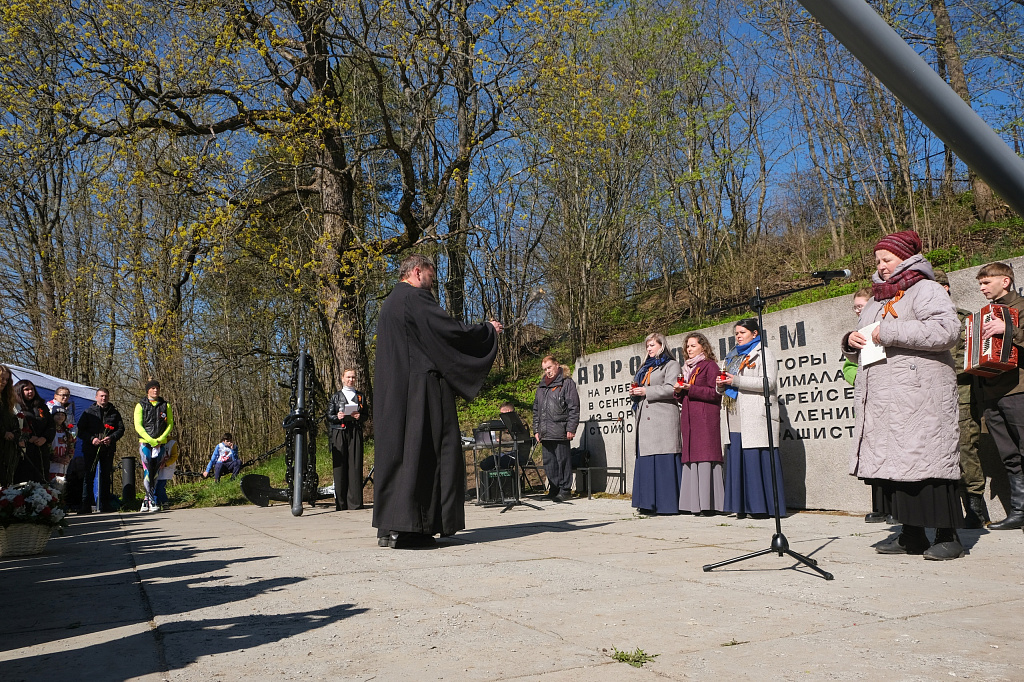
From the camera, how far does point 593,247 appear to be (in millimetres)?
20641

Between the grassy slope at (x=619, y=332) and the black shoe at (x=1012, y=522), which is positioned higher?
the grassy slope at (x=619, y=332)

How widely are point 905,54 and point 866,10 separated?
0.28ft

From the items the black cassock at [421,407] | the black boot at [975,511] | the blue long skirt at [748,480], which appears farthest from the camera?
the blue long skirt at [748,480]

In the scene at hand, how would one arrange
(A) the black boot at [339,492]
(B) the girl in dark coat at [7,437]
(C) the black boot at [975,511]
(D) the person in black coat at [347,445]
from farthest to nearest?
(A) the black boot at [339,492] < (D) the person in black coat at [347,445] < (B) the girl in dark coat at [7,437] < (C) the black boot at [975,511]

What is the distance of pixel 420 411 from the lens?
262 inches

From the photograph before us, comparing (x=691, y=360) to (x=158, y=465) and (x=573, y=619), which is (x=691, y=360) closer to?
(x=573, y=619)

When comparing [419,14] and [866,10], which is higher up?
[419,14]

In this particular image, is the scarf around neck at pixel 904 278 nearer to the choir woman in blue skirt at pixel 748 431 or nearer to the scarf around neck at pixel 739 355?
the choir woman in blue skirt at pixel 748 431

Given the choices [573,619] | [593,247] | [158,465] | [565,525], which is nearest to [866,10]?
[573,619]

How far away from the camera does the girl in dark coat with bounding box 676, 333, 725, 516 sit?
9.05 m

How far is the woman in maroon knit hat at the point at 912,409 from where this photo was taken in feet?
17.0

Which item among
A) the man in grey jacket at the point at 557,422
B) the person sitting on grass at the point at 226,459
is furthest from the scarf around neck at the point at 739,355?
the person sitting on grass at the point at 226,459

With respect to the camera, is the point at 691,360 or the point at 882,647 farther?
the point at 691,360

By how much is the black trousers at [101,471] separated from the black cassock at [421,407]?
355 inches
